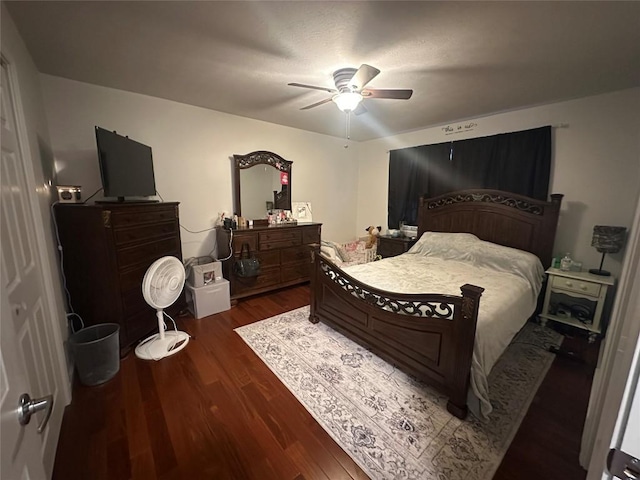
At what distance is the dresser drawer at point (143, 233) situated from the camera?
2.11 metres

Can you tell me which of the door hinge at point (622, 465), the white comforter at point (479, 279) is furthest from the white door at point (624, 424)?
the white comforter at point (479, 279)

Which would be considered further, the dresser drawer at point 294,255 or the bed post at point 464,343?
the dresser drawer at point 294,255

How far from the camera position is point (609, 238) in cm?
235

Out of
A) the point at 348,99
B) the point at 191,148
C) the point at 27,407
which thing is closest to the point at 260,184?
the point at 191,148

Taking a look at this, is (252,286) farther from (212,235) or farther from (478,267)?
(478,267)

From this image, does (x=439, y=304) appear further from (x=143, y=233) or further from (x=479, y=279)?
(x=143, y=233)

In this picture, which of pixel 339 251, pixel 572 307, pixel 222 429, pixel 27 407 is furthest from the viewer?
pixel 339 251

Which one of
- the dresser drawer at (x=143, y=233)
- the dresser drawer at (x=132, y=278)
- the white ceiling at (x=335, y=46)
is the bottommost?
the dresser drawer at (x=132, y=278)

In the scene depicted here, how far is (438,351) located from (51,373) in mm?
2453

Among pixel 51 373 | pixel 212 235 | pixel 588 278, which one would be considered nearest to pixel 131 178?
pixel 212 235

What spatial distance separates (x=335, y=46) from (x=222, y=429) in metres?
2.64

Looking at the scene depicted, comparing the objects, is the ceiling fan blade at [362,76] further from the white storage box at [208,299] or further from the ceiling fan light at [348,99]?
the white storage box at [208,299]

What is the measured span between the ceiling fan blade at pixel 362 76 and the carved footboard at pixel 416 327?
1506mm

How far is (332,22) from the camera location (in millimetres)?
1568
